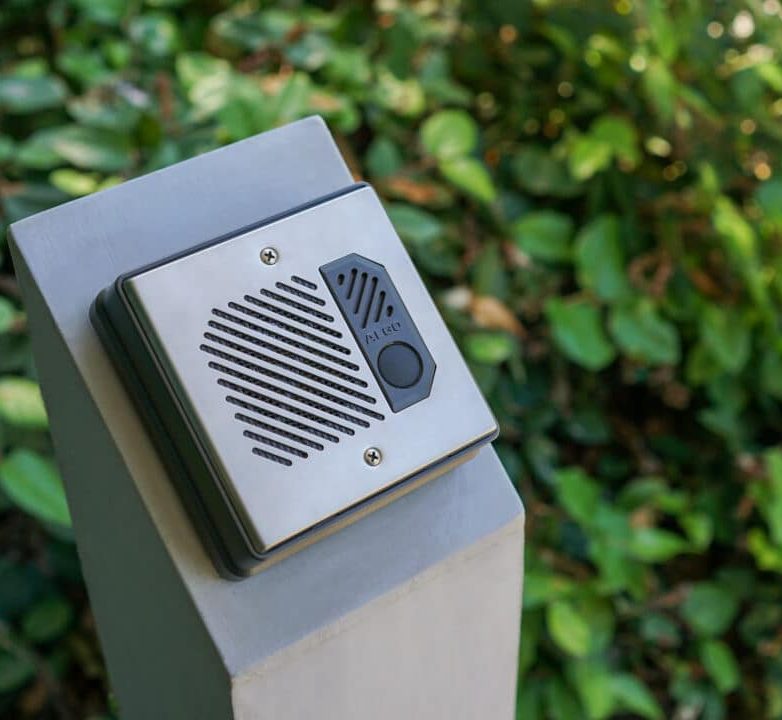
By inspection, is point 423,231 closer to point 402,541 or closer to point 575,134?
point 575,134

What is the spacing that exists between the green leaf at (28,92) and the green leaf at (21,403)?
366 millimetres

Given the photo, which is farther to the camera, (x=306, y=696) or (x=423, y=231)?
(x=423, y=231)

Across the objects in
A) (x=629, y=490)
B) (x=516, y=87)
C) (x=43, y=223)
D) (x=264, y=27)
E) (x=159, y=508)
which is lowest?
(x=629, y=490)

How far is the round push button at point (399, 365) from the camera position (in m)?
0.49

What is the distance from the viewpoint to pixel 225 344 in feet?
1.51

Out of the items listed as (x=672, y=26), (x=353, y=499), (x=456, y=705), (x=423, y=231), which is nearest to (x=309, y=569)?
(x=353, y=499)

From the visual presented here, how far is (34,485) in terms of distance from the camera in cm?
93

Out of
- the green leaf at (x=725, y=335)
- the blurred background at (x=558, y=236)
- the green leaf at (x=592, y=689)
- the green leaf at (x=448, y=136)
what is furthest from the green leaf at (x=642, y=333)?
the green leaf at (x=592, y=689)

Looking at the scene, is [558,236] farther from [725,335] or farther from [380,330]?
[380,330]

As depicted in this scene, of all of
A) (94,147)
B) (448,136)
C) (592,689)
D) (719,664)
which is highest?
(94,147)

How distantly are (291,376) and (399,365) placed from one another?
0.18 feet

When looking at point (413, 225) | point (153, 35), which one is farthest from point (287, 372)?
point (153, 35)

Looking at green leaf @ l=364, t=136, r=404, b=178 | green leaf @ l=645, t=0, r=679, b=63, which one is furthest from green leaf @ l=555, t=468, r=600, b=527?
green leaf @ l=645, t=0, r=679, b=63

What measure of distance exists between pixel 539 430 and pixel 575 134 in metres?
0.45
